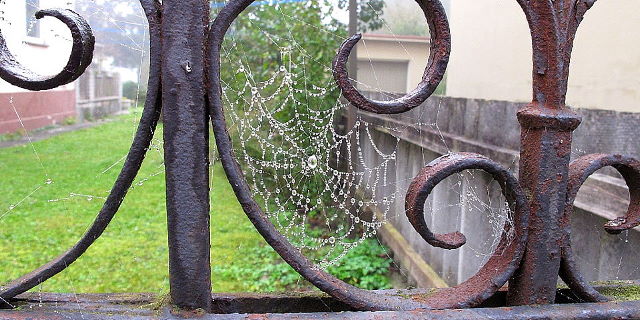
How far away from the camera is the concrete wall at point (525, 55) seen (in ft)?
12.7

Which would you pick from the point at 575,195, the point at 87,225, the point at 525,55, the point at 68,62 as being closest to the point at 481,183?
the point at 575,195

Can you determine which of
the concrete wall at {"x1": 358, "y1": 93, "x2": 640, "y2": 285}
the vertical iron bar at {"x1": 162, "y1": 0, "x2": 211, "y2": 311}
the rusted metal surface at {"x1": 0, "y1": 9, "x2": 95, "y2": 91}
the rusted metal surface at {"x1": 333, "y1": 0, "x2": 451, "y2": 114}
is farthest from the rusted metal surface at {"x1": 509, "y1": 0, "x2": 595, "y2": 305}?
the concrete wall at {"x1": 358, "y1": 93, "x2": 640, "y2": 285}

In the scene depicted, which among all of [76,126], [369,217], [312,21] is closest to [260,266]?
[369,217]

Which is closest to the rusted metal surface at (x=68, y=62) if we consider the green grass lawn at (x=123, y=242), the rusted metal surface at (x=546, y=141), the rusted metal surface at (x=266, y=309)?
the rusted metal surface at (x=266, y=309)

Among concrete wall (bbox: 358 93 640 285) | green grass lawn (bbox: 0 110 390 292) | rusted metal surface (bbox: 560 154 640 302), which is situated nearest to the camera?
rusted metal surface (bbox: 560 154 640 302)

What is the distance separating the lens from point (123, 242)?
220 inches

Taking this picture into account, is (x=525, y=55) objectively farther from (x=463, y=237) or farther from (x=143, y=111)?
(x=143, y=111)

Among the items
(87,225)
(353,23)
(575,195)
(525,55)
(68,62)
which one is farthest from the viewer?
(87,225)

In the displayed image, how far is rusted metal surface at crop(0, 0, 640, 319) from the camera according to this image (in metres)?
0.84

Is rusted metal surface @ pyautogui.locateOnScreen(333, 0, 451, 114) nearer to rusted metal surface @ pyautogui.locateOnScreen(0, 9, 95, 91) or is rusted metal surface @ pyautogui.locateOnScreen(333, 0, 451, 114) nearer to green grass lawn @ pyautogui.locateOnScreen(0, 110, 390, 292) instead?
rusted metal surface @ pyautogui.locateOnScreen(0, 9, 95, 91)

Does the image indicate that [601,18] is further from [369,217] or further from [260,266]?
[260,266]

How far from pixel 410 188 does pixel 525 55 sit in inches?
185

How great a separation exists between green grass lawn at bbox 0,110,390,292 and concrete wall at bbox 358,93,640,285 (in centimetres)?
102

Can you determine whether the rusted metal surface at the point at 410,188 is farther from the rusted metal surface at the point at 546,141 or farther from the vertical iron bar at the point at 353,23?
the vertical iron bar at the point at 353,23
